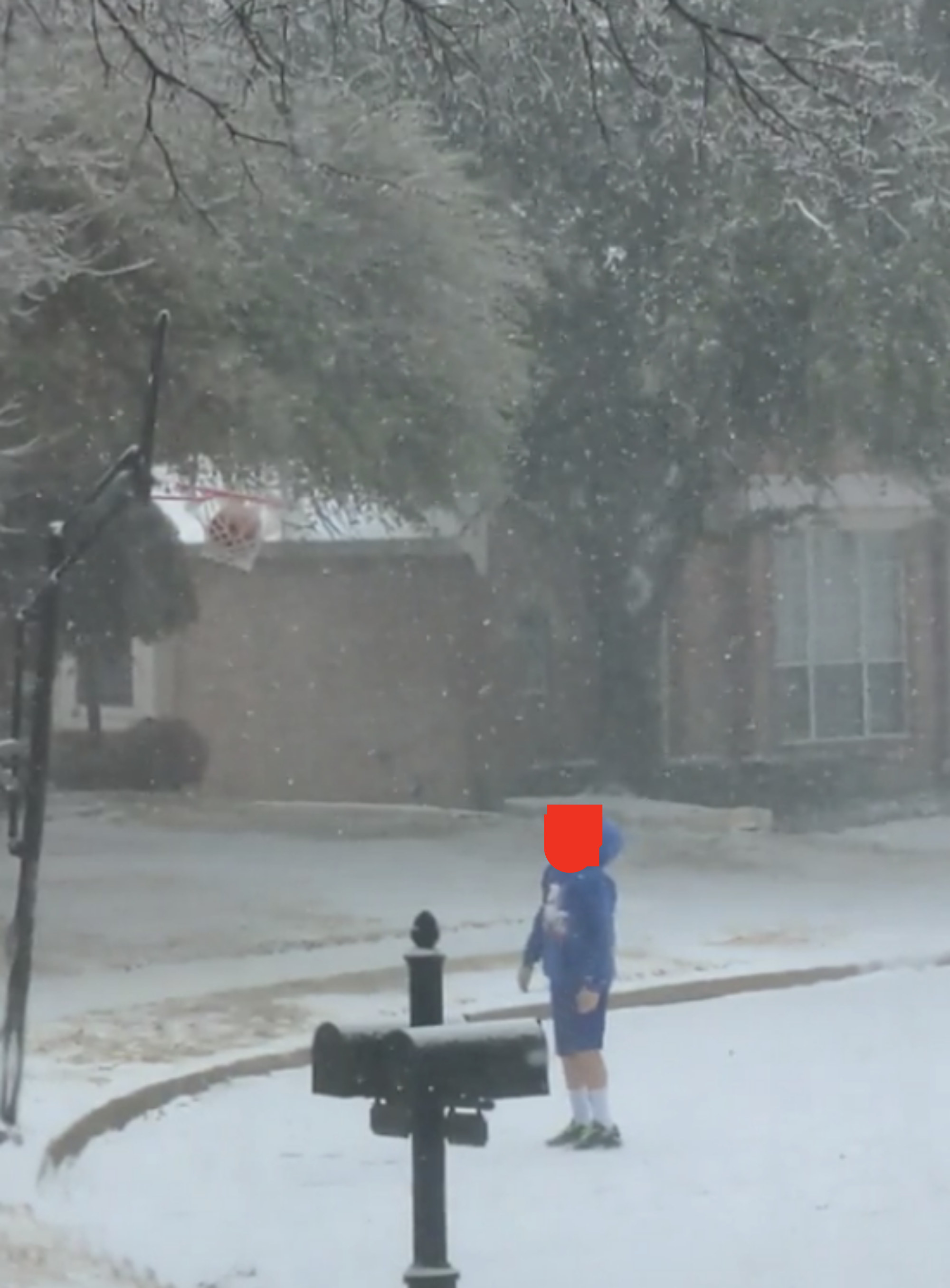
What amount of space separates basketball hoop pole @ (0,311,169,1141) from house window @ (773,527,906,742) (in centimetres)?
2357

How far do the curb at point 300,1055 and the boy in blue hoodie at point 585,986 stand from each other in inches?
12.1

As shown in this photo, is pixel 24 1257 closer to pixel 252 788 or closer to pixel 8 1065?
pixel 8 1065

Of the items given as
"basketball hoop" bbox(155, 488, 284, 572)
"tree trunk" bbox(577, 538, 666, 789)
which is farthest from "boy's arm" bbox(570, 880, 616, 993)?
"tree trunk" bbox(577, 538, 666, 789)

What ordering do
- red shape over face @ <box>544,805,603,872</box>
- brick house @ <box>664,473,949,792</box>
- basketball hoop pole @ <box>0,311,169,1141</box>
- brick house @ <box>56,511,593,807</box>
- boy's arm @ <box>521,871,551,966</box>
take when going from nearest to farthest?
basketball hoop pole @ <box>0,311,169,1141</box> < red shape over face @ <box>544,805,603,872</box> < boy's arm @ <box>521,871,551,966</box> < brick house @ <box>56,511,593,807</box> < brick house @ <box>664,473,949,792</box>

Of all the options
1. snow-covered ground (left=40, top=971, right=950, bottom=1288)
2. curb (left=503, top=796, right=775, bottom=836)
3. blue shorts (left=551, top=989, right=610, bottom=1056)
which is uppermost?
curb (left=503, top=796, right=775, bottom=836)

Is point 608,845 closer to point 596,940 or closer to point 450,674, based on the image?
point 596,940

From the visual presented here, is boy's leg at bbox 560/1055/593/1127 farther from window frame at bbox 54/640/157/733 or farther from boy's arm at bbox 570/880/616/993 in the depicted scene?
window frame at bbox 54/640/157/733

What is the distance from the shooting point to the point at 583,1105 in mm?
10641

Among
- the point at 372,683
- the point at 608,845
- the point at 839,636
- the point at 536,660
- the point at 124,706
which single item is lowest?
the point at 608,845

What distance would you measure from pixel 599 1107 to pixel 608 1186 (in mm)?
813

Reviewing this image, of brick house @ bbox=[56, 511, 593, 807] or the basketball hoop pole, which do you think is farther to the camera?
brick house @ bbox=[56, 511, 593, 807]

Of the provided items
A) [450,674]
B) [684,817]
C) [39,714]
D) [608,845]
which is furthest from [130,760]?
[39,714]

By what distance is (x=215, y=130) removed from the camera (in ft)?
53.3

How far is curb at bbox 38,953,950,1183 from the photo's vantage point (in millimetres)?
10938
